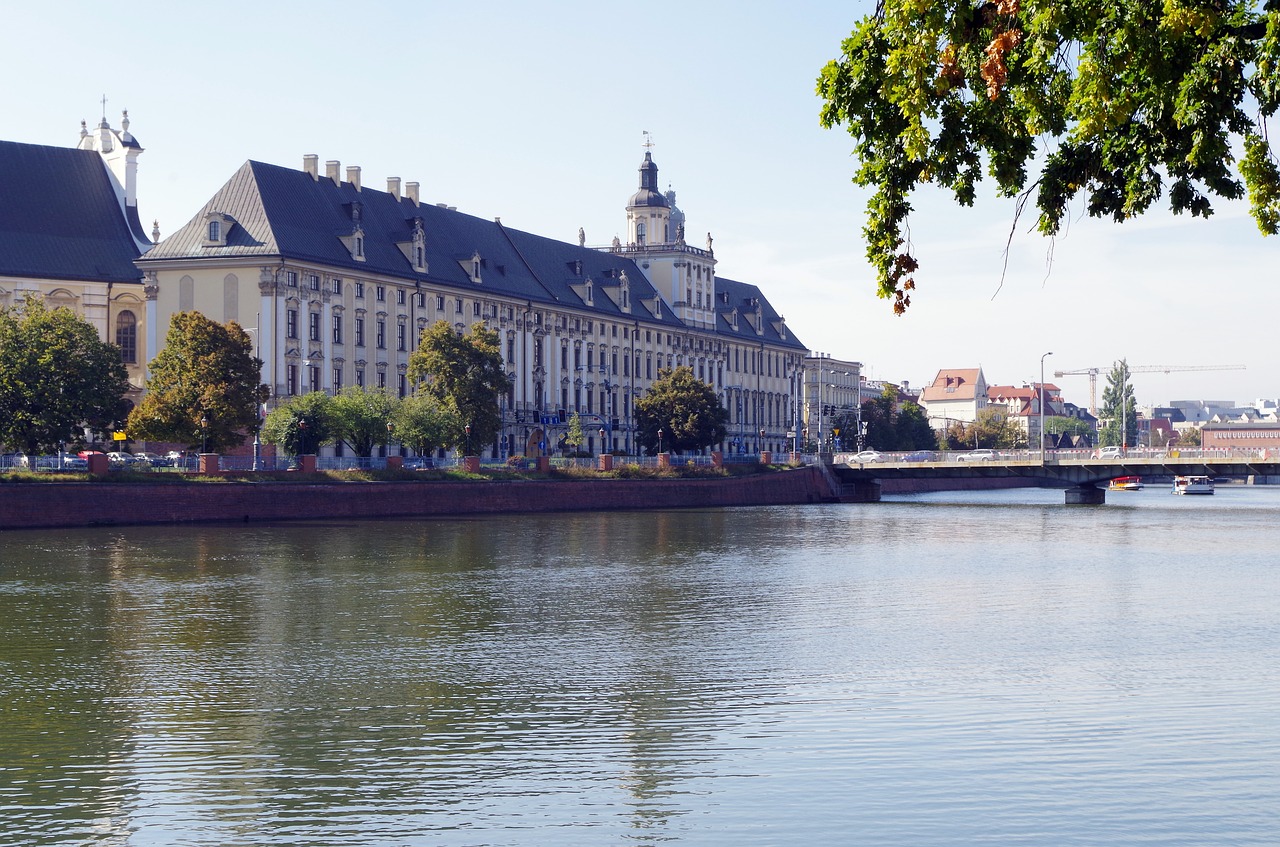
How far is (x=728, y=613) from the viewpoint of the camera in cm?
4472

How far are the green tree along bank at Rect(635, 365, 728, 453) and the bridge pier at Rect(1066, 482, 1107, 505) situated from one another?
29.3m

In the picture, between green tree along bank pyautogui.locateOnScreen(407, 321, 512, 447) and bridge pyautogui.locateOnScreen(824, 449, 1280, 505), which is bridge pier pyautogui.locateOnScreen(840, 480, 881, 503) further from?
green tree along bank pyautogui.locateOnScreen(407, 321, 512, 447)

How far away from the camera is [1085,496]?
130 metres

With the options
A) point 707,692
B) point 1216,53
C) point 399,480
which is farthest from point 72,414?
point 1216,53

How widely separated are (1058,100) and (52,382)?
78916 millimetres

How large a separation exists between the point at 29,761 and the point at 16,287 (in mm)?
96166

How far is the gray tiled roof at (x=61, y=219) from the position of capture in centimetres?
11406

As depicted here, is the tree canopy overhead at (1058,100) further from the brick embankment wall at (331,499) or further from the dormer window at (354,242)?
the dormer window at (354,242)

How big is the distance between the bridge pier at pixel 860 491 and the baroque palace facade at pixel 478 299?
74.9ft

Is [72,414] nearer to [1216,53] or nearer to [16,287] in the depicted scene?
[16,287]

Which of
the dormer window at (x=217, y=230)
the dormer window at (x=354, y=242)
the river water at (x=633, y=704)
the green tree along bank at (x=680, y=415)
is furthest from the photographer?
the green tree along bank at (x=680, y=415)


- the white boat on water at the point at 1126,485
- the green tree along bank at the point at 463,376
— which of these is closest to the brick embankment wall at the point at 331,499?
the green tree along bank at the point at 463,376

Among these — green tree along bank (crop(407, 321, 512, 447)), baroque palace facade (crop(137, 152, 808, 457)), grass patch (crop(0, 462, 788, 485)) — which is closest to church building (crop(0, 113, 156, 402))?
baroque palace facade (crop(137, 152, 808, 457))

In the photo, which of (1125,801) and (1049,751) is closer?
(1125,801)
